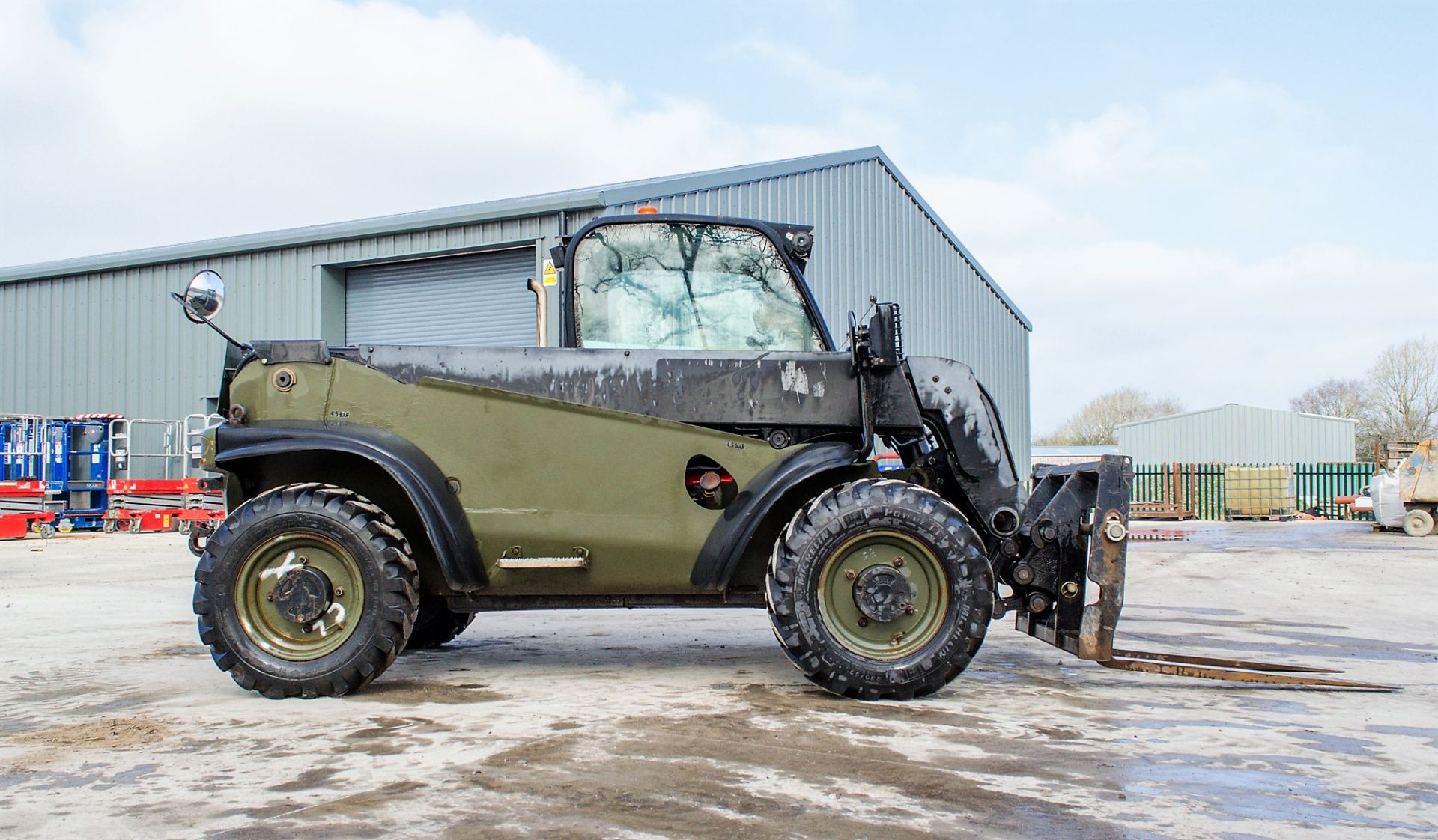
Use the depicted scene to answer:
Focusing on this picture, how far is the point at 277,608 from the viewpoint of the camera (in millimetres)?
5250

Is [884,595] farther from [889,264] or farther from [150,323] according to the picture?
[150,323]

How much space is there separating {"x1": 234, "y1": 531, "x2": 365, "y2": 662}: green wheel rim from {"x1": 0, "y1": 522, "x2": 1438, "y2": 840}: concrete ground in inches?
11.7

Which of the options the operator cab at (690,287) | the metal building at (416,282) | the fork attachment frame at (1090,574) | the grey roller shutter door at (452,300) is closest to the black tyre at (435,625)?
the operator cab at (690,287)

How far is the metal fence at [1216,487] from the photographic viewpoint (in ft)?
121

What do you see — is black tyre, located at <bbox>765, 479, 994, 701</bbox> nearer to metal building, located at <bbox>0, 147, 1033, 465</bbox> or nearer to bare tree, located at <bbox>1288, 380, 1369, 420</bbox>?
metal building, located at <bbox>0, 147, 1033, 465</bbox>

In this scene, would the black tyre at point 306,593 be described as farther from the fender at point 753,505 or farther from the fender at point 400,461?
the fender at point 753,505

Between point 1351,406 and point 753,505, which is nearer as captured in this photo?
point 753,505

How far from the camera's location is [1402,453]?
90.1ft

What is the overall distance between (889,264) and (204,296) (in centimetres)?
1948

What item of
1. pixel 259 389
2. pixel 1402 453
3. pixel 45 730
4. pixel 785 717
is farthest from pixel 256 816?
pixel 1402 453

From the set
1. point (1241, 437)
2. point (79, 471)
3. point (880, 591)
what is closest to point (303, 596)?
point (880, 591)

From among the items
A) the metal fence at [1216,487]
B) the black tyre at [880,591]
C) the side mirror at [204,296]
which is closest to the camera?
the side mirror at [204,296]

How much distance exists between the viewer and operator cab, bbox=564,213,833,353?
600 cm

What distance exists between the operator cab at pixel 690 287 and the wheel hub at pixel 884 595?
4.40 ft
